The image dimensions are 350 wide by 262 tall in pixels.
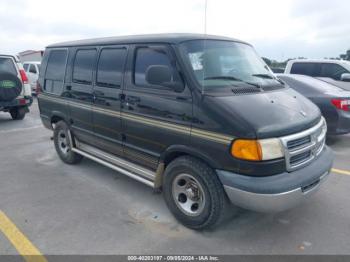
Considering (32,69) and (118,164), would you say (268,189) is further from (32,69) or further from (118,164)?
(32,69)

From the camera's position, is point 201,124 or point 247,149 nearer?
point 247,149

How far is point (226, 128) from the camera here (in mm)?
2975

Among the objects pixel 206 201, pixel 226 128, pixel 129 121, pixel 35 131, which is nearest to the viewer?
pixel 226 128

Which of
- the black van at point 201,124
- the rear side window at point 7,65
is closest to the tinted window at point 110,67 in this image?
the black van at point 201,124

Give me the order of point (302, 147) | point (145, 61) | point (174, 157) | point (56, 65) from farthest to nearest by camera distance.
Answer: point (56, 65) → point (145, 61) → point (174, 157) → point (302, 147)

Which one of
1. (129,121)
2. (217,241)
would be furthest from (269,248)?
(129,121)

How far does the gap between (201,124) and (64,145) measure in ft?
11.2

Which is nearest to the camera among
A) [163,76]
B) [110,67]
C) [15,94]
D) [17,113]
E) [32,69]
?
[163,76]

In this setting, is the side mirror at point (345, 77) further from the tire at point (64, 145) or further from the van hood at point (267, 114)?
the tire at point (64, 145)

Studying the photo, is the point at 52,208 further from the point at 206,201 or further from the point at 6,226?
the point at 206,201

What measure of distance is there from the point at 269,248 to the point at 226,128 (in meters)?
1.30

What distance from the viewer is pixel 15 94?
29.1 feet

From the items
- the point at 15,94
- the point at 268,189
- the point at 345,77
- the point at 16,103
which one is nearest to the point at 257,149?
the point at 268,189

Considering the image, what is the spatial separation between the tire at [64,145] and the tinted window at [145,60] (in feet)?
7.17
